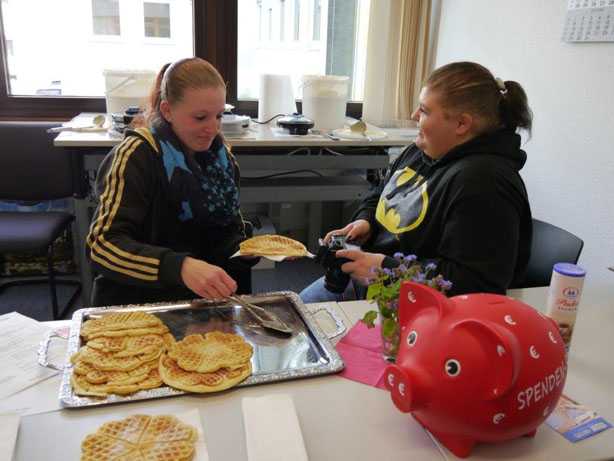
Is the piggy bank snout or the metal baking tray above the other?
the piggy bank snout

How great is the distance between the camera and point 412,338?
0.87 meters

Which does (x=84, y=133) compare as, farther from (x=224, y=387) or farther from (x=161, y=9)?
(x=224, y=387)

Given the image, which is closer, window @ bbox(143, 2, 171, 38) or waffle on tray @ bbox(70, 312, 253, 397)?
waffle on tray @ bbox(70, 312, 253, 397)

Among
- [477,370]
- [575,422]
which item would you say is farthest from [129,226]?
[575,422]

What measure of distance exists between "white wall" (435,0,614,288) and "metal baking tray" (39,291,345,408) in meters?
1.44

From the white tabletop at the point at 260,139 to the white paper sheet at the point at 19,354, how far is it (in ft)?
4.55

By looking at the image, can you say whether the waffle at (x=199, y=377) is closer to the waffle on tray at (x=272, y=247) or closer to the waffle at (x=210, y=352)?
the waffle at (x=210, y=352)

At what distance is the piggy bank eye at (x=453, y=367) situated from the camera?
797 mm

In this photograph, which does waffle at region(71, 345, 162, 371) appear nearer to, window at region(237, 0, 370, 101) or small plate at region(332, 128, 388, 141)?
small plate at region(332, 128, 388, 141)

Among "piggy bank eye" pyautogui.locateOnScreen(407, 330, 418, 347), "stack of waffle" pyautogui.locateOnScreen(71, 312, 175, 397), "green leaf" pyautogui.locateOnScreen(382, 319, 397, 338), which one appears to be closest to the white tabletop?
"stack of waffle" pyautogui.locateOnScreen(71, 312, 175, 397)

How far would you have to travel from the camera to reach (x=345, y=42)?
3428mm

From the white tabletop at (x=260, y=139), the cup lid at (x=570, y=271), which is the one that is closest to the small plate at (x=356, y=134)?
the white tabletop at (x=260, y=139)

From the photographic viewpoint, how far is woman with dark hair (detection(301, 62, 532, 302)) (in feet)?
4.34

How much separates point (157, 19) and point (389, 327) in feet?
9.09
